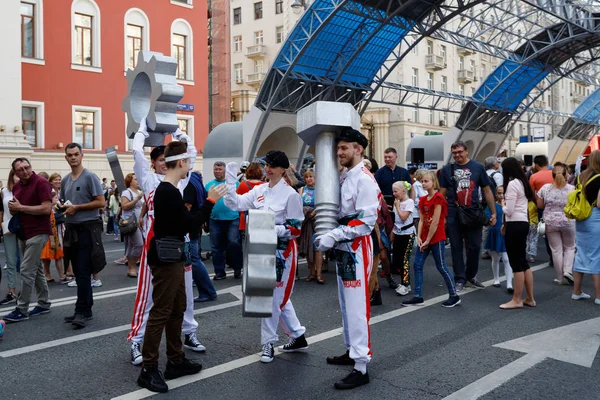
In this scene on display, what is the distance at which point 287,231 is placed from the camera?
5.19m

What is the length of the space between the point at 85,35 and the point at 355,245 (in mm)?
25907

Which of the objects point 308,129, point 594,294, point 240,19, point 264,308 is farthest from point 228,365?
point 240,19

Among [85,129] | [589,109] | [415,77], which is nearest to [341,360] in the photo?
[85,129]

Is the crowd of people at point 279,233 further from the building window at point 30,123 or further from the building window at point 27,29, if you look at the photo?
the building window at point 27,29

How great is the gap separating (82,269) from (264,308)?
2971mm

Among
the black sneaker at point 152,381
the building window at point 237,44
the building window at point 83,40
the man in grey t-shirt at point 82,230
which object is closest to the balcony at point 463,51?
the building window at point 237,44

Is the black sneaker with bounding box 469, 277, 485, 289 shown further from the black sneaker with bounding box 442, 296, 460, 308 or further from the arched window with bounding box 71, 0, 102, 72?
the arched window with bounding box 71, 0, 102, 72

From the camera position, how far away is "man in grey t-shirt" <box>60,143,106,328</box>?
658 centimetres

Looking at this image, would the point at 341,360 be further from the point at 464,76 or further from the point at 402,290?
the point at 464,76

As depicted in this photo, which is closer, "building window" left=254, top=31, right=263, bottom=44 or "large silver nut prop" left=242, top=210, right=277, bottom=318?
"large silver nut prop" left=242, top=210, right=277, bottom=318

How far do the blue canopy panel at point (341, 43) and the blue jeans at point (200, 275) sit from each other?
15.8m

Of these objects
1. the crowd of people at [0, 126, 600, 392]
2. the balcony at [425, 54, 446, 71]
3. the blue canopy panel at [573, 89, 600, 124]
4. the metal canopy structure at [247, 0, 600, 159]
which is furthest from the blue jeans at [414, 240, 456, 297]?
the balcony at [425, 54, 446, 71]

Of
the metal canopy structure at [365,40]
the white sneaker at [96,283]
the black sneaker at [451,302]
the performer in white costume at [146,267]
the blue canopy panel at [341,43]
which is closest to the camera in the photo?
the performer in white costume at [146,267]

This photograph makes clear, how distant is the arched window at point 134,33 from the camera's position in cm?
2866
